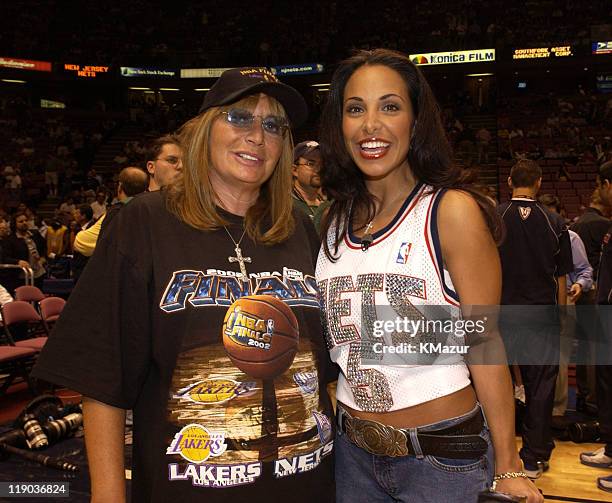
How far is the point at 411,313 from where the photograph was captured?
173 centimetres

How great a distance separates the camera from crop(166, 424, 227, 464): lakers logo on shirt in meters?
1.56

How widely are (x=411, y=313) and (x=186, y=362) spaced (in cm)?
61

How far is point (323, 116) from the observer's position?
2070mm

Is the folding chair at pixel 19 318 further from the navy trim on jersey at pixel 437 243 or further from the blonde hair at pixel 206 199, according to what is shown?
the navy trim on jersey at pixel 437 243

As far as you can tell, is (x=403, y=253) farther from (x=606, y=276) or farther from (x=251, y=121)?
(x=606, y=276)

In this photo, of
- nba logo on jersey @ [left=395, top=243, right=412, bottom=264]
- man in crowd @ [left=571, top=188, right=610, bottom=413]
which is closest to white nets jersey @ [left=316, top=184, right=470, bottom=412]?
nba logo on jersey @ [left=395, top=243, right=412, bottom=264]

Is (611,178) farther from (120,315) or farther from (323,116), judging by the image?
(120,315)

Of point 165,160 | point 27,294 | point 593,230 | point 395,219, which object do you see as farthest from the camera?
point 27,294

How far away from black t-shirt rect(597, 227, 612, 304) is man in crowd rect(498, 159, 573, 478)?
289 mm

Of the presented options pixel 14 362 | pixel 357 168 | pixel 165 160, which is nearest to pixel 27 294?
pixel 14 362

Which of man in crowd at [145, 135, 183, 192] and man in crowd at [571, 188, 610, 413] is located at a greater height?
man in crowd at [145, 135, 183, 192]

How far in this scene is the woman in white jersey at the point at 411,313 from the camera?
1675 mm

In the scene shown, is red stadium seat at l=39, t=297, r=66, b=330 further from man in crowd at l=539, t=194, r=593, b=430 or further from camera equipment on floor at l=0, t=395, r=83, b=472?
man in crowd at l=539, t=194, r=593, b=430

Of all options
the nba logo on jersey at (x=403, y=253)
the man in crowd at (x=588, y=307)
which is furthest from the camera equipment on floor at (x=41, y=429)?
the man in crowd at (x=588, y=307)
